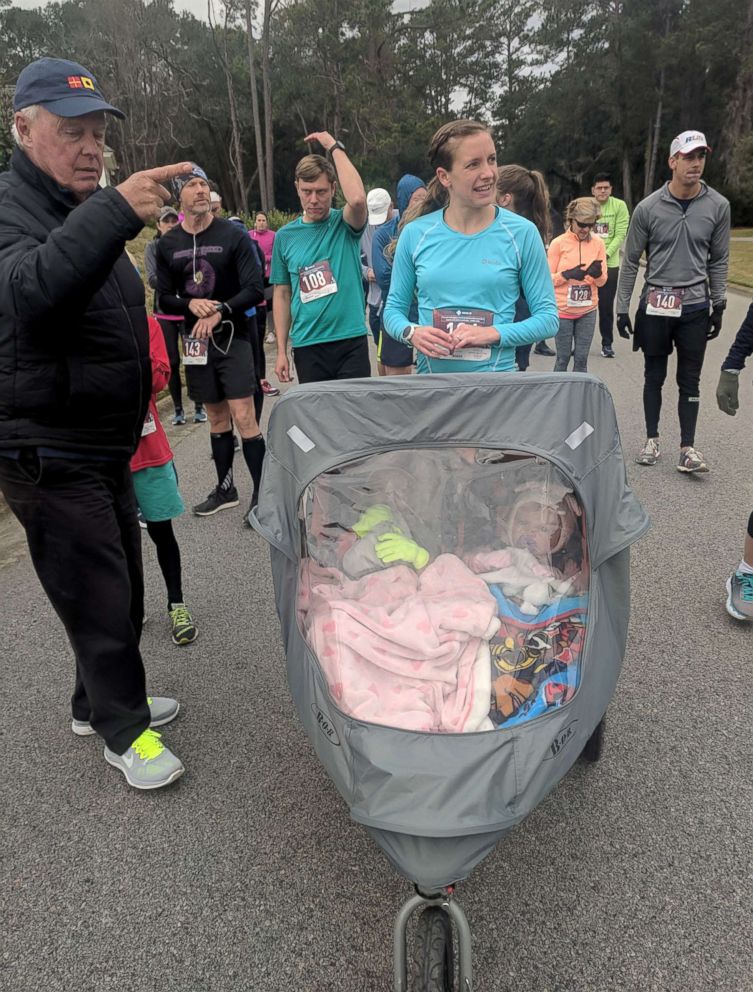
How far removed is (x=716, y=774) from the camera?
233cm

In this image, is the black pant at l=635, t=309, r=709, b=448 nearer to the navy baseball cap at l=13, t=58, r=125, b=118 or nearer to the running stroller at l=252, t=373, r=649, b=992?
the running stroller at l=252, t=373, r=649, b=992

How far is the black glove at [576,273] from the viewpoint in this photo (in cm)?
624

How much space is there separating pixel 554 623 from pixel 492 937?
82 cm

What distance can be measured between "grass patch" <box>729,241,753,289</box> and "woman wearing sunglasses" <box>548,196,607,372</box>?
896 centimetres

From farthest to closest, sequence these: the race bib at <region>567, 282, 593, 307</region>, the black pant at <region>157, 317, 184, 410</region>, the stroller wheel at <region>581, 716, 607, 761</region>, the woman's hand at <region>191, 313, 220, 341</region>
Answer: the black pant at <region>157, 317, 184, 410</region> → the race bib at <region>567, 282, 593, 307</region> → the woman's hand at <region>191, 313, 220, 341</region> → the stroller wheel at <region>581, 716, 607, 761</region>

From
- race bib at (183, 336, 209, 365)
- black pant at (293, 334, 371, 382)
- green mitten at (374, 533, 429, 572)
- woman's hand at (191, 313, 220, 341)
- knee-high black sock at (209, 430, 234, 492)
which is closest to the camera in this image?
green mitten at (374, 533, 429, 572)

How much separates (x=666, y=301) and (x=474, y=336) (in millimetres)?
2776

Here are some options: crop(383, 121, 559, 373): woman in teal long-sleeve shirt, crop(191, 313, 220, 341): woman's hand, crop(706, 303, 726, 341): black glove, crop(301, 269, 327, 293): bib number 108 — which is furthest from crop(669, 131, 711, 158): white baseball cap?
crop(191, 313, 220, 341): woman's hand

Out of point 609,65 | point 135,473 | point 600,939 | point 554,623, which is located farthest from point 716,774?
point 609,65

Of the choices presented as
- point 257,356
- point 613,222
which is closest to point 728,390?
point 257,356

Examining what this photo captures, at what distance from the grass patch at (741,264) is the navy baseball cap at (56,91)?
47.2 ft

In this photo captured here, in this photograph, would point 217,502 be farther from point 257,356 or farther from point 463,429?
point 463,429

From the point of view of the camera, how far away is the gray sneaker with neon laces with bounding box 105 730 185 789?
93.7 inches

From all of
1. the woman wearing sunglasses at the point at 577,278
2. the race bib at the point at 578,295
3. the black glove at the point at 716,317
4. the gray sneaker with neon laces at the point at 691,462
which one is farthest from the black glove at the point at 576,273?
the gray sneaker with neon laces at the point at 691,462
